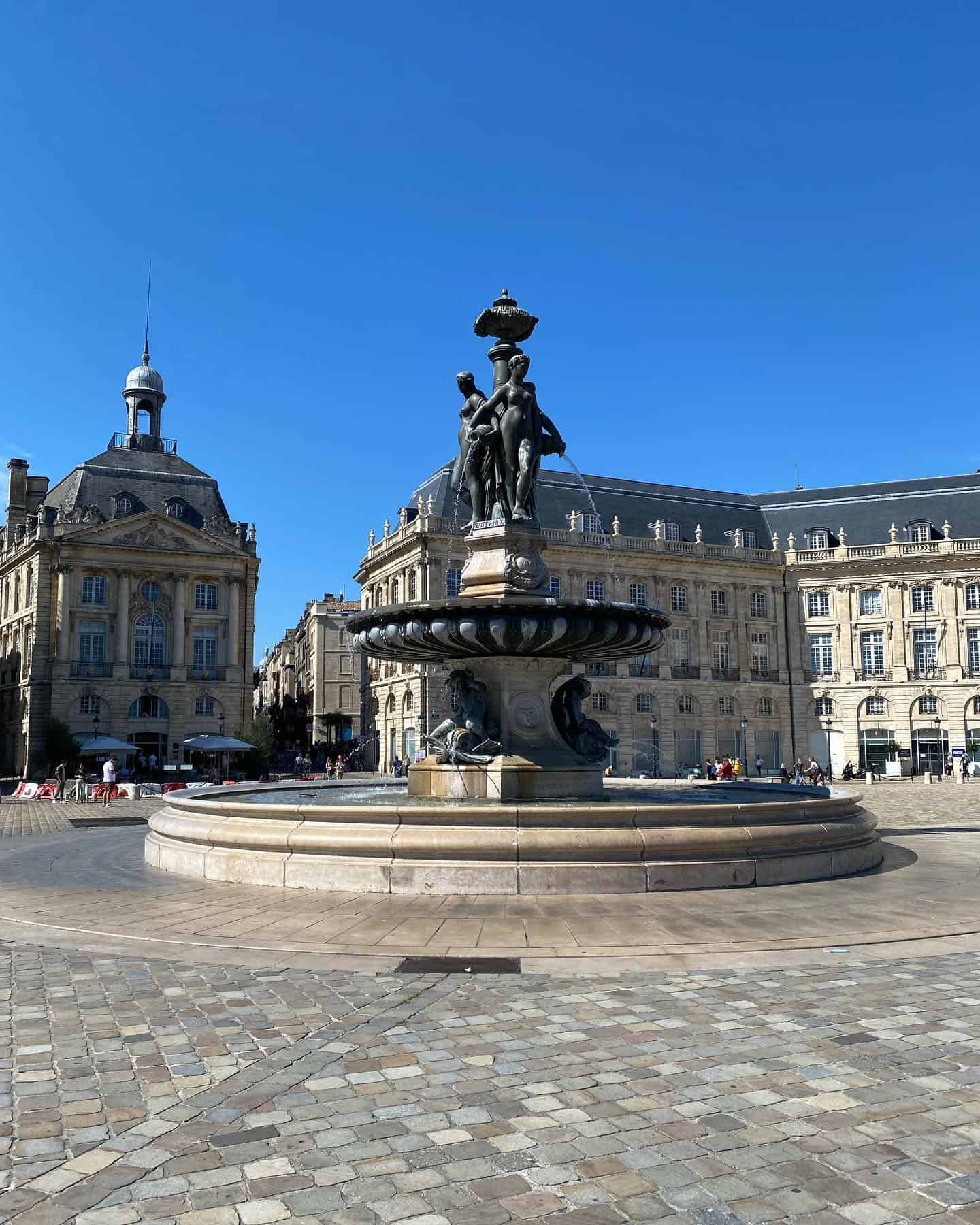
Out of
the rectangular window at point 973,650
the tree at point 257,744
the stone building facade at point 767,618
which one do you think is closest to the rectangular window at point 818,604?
the stone building facade at point 767,618

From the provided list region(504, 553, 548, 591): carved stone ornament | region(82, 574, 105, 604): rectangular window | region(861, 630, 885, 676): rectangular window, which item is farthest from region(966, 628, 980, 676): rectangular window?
region(504, 553, 548, 591): carved stone ornament

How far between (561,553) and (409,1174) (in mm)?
56499

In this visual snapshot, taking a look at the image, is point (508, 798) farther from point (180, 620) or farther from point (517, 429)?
point (180, 620)

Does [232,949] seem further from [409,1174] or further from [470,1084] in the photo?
[409,1174]

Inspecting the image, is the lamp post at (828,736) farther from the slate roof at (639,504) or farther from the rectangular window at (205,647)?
the rectangular window at (205,647)

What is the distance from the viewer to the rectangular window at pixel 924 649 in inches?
2452

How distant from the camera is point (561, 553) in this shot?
59594mm

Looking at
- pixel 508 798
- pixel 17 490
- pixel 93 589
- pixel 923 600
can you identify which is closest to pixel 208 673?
pixel 93 589

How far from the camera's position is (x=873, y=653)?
6350 centimetres

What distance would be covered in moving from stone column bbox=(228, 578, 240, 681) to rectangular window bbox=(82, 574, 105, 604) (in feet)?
23.1

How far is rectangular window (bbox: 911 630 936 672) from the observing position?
62.3m

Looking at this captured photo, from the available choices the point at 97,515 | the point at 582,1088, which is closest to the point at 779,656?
the point at 97,515

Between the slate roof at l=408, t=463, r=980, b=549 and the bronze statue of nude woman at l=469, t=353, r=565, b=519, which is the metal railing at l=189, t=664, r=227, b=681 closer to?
the slate roof at l=408, t=463, r=980, b=549

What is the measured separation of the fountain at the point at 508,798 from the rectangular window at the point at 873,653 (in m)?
50.2
